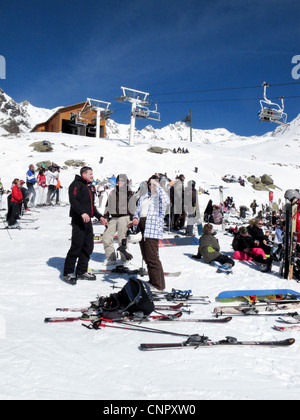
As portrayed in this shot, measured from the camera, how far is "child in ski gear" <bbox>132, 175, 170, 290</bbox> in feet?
16.6

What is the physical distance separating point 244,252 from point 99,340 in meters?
5.30

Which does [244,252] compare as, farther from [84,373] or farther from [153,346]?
[84,373]

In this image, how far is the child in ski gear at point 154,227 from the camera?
505 cm

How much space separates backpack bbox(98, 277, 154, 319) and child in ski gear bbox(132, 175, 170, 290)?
3.49 feet

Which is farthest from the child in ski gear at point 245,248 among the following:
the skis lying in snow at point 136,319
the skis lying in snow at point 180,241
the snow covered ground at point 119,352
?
the skis lying in snow at point 136,319

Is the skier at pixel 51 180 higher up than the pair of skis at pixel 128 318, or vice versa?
the skier at pixel 51 180

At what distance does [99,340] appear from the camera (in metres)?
3.26

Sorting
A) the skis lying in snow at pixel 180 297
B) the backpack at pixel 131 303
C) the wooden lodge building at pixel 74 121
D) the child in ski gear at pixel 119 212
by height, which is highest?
the wooden lodge building at pixel 74 121

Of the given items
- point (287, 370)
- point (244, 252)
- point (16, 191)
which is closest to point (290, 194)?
point (244, 252)

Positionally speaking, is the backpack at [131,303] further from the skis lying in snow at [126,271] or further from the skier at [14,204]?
the skier at [14,204]

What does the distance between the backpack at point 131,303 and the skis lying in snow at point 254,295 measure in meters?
1.41

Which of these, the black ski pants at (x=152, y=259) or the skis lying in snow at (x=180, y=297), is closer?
the skis lying in snow at (x=180, y=297)

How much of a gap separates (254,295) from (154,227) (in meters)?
1.90

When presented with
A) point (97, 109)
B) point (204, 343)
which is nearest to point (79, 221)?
point (204, 343)
